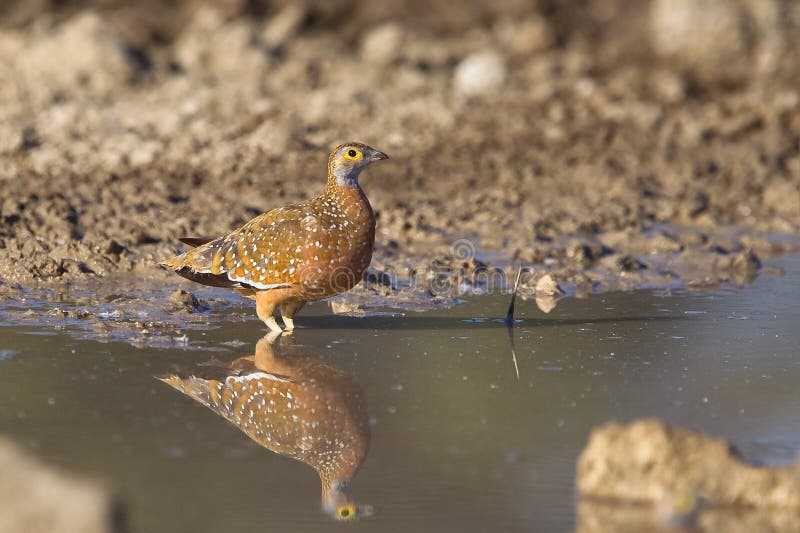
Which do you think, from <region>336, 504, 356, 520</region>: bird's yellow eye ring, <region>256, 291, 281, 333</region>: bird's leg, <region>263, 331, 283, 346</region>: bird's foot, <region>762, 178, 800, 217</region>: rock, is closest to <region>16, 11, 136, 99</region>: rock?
<region>256, 291, 281, 333</region>: bird's leg

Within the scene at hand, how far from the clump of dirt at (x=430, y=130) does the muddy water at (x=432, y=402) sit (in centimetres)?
131

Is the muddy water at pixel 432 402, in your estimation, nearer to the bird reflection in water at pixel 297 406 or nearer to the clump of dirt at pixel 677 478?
the bird reflection in water at pixel 297 406

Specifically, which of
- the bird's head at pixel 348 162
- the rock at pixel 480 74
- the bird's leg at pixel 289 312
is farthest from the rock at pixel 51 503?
the rock at pixel 480 74

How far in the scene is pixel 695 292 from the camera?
9.72 meters

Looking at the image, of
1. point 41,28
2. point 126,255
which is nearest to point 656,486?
point 126,255

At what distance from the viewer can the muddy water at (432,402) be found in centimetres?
533

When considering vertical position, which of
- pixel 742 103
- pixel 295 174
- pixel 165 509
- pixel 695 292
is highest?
pixel 742 103

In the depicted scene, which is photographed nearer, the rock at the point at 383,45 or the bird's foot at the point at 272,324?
the bird's foot at the point at 272,324

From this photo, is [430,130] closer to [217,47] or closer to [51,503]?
[217,47]

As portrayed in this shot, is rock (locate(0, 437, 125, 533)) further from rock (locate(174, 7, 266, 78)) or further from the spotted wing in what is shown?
rock (locate(174, 7, 266, 78))

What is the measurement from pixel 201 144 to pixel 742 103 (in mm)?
5879

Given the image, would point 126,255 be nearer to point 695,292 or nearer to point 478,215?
point 478,215

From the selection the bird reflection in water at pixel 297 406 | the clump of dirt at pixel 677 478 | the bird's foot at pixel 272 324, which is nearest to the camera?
the clump of dirt at pixel 677 478

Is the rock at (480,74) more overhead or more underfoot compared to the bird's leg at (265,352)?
more overhead
